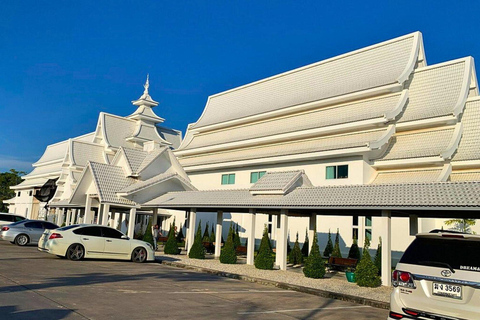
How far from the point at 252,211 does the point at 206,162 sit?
783 inches

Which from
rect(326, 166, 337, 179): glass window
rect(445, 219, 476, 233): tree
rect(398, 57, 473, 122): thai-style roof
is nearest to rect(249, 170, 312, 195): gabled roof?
rect(326, 166, 337, 179): glass window

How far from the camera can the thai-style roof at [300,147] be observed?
28.0 metres

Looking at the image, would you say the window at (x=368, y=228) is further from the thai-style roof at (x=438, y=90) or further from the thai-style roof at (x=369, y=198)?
the thai-style roof at (x=369, y=198)

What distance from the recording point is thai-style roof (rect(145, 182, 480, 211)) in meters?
13.6

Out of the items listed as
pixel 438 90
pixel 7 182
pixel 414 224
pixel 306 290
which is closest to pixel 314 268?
pixel 306 290

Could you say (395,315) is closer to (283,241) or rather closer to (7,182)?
(283,241)

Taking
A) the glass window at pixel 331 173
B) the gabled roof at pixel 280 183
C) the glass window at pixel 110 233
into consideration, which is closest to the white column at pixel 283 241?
the gabled roof at pixel 280 183

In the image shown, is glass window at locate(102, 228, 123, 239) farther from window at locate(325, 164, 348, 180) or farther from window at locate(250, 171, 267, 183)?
window at locate(250, 171, 267, 183)

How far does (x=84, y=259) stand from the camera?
18.1 metres

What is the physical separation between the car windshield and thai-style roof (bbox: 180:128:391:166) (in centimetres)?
2063

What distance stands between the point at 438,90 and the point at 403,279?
2520 centimetres

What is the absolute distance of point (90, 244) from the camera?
17594 millimetres

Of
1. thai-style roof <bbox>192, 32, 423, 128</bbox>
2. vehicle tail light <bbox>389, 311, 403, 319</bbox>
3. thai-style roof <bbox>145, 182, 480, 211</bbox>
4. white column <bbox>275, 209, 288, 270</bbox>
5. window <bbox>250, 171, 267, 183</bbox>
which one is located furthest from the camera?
window <bbox>250, 171, 267, 183</bbox>

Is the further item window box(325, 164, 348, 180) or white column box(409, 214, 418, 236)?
window box(325, 164, 348, 180)
